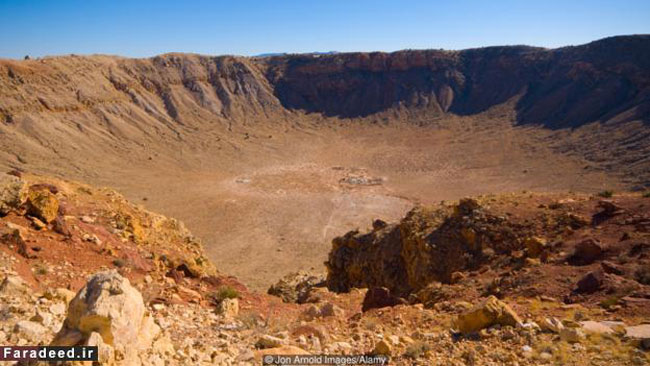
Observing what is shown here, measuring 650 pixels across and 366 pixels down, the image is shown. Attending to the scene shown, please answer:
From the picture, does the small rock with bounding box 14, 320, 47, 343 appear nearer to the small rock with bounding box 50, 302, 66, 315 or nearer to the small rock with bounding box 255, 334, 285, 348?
the small rock with bounding box 50, 302, 66, 315

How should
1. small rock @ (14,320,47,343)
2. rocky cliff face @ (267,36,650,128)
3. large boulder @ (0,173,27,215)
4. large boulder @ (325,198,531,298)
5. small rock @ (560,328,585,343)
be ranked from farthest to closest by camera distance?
rocky cliff face @ (267,36,650,128) < large boulder @ (325,198,531,298) < large boulder @ (0,173,27,215) < small rock @ (560,328,585,343) < small rock @ (14,320,47,343)

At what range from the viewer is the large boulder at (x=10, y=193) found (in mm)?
9805

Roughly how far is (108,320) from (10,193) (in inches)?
283

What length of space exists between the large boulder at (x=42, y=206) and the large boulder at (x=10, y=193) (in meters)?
0.21

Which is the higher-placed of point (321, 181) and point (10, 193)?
point (10, 193)

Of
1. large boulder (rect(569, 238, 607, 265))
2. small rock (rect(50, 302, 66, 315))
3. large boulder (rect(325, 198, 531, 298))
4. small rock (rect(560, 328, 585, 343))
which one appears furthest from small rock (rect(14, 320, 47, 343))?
large boulder (rect(569, 238, 607, 265))

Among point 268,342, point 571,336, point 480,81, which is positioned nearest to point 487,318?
point 571,336

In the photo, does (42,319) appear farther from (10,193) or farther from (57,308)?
(10,193)

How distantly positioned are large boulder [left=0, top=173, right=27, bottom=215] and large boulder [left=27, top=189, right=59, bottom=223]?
0.21 meters

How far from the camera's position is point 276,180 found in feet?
155

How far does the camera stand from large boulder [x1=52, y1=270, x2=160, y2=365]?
4.51 metres

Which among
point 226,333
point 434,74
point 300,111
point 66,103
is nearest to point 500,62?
point 434,74

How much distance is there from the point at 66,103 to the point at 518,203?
51.0m

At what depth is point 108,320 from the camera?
4.55m
